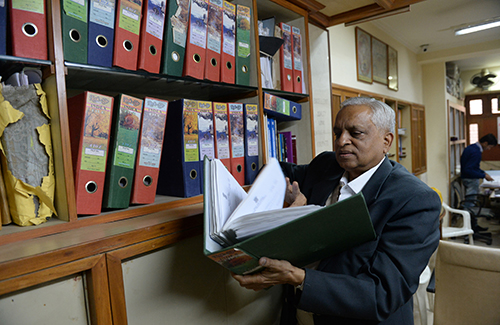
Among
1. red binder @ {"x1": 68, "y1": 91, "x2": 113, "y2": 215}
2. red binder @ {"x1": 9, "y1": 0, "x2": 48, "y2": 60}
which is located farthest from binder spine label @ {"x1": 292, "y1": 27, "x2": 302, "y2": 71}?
red binder @ {"x1": 9, "y1": 0, "x2": 48, "y2": 60}

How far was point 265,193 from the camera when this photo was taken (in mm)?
914

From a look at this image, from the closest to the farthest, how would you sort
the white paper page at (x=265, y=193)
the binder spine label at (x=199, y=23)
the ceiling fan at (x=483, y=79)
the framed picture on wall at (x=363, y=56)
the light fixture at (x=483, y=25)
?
the white paper page at (x=265, y=193), the binder spine label at (x=199, y=23), the framed picture on wall at (x=363, y=56), the light fixture at (x=483, y=25), the ceiling fan at (x=483, y=79)

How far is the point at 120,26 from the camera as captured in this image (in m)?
0.92

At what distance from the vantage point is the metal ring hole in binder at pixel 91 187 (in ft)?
2.87

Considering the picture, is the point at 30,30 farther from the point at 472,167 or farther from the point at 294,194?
the point at 472,167

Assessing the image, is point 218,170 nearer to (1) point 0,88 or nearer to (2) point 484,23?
(1) point 0,88

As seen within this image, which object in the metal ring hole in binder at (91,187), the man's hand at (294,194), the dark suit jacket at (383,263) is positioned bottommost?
the dark suit jacket at (383,263)

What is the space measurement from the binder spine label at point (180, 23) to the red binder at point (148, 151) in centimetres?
24

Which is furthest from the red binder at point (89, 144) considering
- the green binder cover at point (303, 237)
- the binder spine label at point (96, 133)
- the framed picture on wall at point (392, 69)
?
the framed picture on wall at point (392, 69)

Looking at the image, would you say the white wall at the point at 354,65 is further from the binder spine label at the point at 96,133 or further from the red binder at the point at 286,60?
the binder spine label at the point at 96,133

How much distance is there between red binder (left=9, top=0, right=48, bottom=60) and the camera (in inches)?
29.1

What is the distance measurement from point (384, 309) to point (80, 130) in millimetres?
993

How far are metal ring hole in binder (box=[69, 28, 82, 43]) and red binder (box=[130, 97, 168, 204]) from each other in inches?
9.4

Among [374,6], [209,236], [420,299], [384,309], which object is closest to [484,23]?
[374,6]
